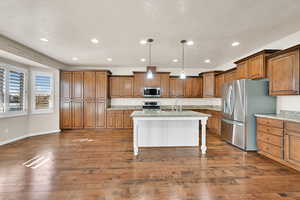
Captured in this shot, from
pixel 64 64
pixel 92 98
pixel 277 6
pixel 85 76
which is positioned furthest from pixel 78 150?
pixel 277 6

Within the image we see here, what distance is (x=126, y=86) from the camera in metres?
6.30

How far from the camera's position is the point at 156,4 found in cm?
219

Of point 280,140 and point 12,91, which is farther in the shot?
point 12,91

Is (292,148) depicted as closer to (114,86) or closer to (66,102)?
(114,86)

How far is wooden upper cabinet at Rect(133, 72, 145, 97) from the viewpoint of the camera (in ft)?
20.5

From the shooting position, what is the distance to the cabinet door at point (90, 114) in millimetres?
5844

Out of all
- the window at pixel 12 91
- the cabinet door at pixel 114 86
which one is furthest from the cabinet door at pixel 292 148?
the window at pixel 12 91

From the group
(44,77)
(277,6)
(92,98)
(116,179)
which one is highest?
(277,6)

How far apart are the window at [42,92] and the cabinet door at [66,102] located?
42cm

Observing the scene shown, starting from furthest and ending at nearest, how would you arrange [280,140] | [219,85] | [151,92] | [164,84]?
[164,84], [151,92], [219,85], [280,140]

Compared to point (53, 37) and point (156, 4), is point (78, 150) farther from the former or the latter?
point (156, 4)

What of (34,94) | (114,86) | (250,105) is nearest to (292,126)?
(250,105)

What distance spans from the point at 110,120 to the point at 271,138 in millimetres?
5039

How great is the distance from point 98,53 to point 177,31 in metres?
2.67
